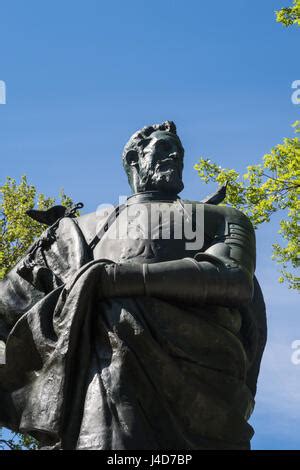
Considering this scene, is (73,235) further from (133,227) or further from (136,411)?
(136,411)

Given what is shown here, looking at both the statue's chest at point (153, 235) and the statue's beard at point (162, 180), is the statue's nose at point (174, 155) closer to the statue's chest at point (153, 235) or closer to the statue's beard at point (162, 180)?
the statue's beard at point (162, 180)

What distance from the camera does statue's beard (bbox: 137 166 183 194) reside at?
797 cm

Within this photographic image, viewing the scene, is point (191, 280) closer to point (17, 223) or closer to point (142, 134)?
point (142, 134)

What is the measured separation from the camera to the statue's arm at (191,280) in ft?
22.5

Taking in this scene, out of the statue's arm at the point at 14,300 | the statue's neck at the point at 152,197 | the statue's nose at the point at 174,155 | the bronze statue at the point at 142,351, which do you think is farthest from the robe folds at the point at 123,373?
the statue's nose at the point at 174,155

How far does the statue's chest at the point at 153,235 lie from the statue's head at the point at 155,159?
0.25 metres

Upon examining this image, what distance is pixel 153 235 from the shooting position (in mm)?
7461

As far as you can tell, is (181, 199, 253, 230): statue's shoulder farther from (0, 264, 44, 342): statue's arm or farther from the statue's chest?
(0, 264, 44, 342): statue's arm

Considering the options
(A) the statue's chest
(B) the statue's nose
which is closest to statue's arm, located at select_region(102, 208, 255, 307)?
(A) the statue's chest

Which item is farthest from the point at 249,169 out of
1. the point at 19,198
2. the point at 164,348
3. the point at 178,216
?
the point at 164,348

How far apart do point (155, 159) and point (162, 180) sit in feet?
0.67

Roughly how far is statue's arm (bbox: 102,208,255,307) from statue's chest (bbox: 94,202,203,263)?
347 mm

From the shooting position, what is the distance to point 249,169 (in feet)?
50.4

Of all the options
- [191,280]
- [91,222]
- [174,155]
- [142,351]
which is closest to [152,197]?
[174,155]
